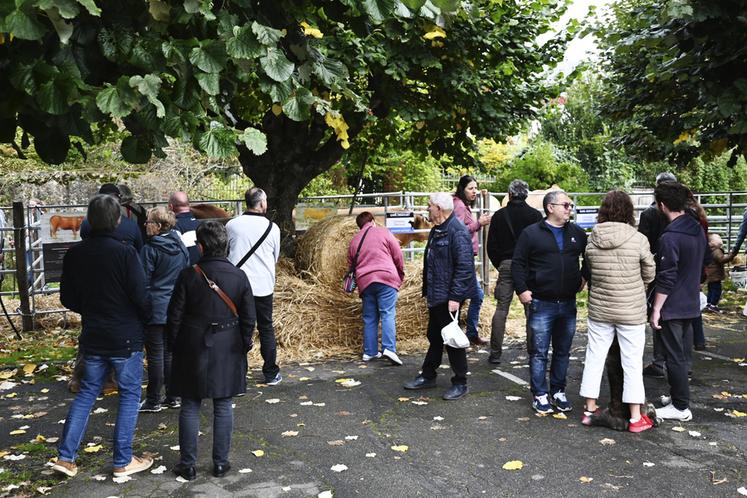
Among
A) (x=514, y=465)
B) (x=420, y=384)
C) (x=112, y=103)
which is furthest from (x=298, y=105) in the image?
(x=420, y=384)

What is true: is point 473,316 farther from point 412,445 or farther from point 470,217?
point 412,445

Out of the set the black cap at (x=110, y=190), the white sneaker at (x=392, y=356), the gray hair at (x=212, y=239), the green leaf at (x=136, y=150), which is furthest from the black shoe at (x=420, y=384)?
the green leaf at (x=136, y=150)

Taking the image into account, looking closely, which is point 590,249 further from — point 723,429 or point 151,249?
point 151,249

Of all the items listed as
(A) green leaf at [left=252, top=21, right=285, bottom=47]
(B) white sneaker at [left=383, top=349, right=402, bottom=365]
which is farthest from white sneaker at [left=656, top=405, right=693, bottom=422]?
(A) green leaf at [left=252, top=21, right=285, bottom=47]

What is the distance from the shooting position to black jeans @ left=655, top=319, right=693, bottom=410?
6.21m

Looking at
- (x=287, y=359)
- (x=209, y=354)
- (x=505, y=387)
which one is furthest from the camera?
(x=287, y=359)

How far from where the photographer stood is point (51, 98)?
3.70m

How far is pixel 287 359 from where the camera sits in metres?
8.80

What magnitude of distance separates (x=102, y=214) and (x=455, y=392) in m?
3.47

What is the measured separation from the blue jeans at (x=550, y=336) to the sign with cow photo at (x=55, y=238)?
7.30m

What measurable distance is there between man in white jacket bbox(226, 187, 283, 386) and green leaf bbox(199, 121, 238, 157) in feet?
11.3

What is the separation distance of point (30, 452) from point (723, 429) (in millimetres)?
5215

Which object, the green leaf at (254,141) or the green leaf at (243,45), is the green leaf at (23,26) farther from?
the green leaf at (254,141)

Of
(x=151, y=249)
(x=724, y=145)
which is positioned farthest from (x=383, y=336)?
(x=724, y=145)
